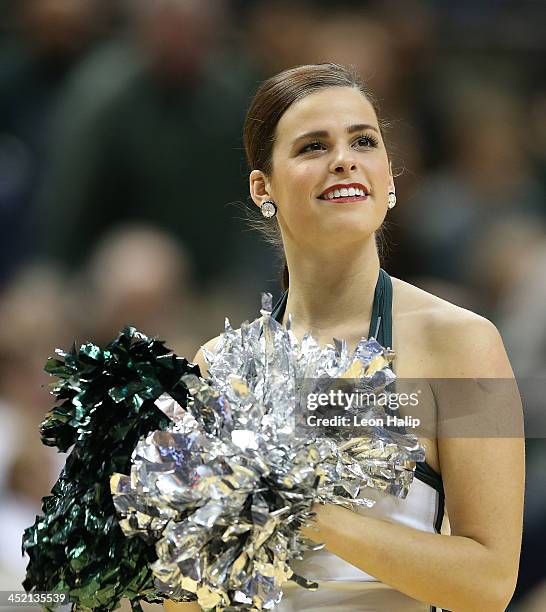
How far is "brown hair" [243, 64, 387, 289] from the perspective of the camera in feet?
5.24

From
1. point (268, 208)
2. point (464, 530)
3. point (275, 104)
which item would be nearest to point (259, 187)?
point (268, 208)

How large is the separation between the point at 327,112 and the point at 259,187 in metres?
0.19

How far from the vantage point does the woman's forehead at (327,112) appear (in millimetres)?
1595

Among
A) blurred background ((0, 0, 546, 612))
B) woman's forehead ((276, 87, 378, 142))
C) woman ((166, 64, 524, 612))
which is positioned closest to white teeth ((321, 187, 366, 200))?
woman ((166, 64, 524, 612))

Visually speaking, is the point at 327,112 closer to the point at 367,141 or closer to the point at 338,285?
the point at 367,141

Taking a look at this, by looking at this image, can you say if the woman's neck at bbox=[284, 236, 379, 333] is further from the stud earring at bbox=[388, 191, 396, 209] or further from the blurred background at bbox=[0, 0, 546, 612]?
the blurred background at bbox=[0, 0, 546, 612]

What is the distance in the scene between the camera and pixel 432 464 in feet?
4.93

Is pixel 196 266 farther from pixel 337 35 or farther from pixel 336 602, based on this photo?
pixel 336 602

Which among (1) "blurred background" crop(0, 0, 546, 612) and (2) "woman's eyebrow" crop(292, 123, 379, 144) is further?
(2) "woman's eyebrow" crop(292, 123, 379, 144)

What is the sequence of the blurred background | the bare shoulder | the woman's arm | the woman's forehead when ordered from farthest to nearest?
1. the woman's forehead
2. the bare shoulder
3. the woman's arm
4. the blurred background

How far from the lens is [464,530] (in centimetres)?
→ 144

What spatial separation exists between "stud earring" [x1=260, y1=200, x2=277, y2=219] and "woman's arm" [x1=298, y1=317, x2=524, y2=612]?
36 cm

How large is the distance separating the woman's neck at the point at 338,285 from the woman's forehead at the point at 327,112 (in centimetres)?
18

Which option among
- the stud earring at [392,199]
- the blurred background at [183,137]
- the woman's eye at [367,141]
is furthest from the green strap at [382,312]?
the blurred background at [183,137]
